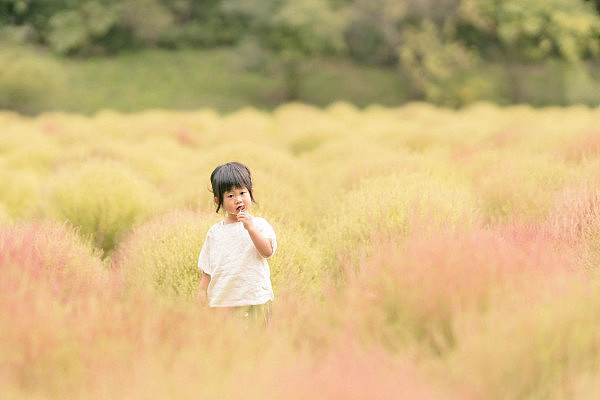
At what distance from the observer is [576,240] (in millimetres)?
3715

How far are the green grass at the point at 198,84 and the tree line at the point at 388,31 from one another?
91cm

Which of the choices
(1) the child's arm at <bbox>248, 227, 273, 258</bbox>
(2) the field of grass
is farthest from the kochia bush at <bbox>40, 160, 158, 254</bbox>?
(1) the child's arm at <bbox>248, 227, 273, 258</bbox>

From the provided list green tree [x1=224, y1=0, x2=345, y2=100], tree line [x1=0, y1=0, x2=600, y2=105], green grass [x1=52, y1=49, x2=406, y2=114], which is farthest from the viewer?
green grass [x1=52, y1=49, x2=406, y2=114]

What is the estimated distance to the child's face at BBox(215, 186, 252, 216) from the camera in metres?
3.10

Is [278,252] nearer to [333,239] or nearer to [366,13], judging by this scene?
[333,239]

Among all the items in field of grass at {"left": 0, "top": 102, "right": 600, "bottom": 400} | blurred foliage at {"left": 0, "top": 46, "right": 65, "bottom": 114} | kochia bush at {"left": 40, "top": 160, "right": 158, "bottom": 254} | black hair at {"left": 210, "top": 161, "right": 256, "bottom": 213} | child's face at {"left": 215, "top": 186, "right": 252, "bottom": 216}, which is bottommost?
field of grass at {"left": 0, "top": 102, "right": 600, "bottom": 400}

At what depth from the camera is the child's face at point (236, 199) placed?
310cm

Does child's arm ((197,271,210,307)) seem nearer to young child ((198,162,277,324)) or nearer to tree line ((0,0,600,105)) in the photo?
young child ((198,162,277,324))

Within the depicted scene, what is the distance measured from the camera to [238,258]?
10.3 ft

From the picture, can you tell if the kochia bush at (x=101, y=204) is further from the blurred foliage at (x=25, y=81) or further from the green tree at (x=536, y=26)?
the green tree at (x=536, y=26)

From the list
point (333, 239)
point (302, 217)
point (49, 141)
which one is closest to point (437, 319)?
point (333, 239)

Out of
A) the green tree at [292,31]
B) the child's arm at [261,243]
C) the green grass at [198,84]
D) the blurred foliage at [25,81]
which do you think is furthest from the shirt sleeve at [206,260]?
the green grass at [198,84]

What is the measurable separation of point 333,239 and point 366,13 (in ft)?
79.5

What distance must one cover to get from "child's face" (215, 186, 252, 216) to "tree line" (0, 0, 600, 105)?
2209 centimetres
